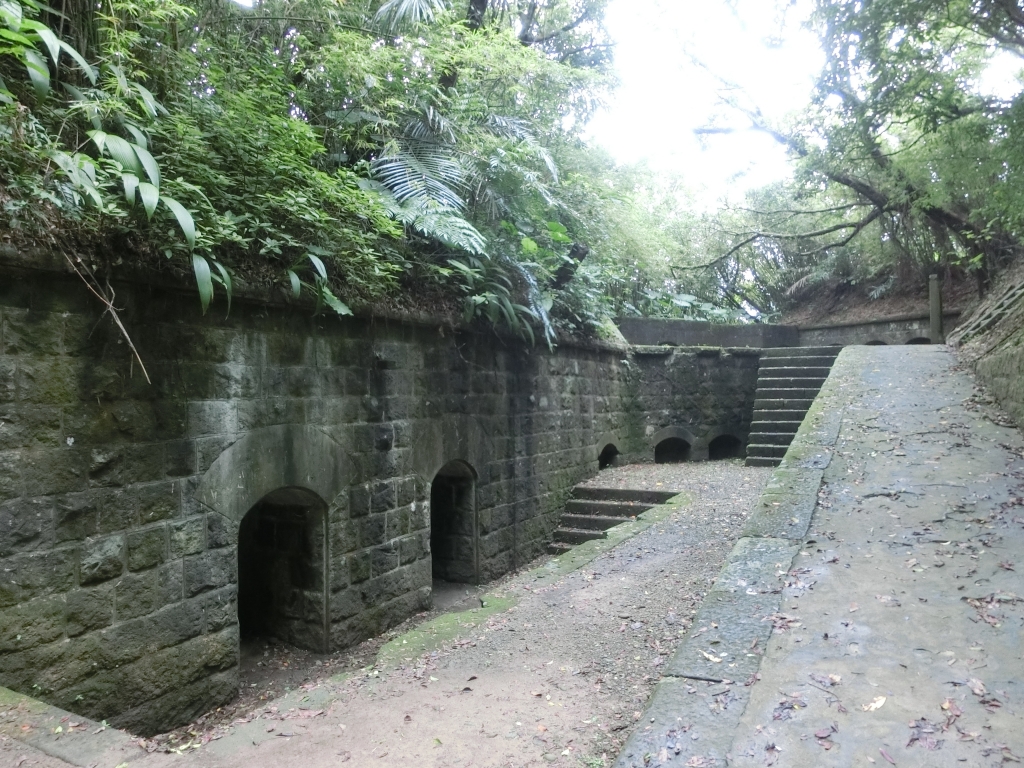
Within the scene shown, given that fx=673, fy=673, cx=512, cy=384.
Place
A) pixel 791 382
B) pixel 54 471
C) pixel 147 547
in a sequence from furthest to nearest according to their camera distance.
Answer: pixel 791 382 → pixel 147 547 → pixel 54 471

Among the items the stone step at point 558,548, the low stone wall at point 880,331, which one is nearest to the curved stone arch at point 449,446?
the stone step at point 558,548

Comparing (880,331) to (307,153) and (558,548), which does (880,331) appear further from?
(307,153)

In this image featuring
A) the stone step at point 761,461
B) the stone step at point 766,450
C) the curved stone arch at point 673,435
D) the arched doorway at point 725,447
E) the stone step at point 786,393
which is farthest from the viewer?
the arched doorway at point 725,447

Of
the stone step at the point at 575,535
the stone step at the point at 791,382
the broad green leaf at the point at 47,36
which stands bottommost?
the stone step at the point at 575,535

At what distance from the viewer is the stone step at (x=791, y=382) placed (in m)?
10.6

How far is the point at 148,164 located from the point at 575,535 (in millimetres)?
5866

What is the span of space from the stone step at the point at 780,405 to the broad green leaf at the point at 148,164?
29.3ft

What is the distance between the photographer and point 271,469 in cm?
429

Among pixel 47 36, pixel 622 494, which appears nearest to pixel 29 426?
pixel 47 36

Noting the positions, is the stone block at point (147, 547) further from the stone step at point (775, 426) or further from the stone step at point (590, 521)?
the stone step at point (775, 426)

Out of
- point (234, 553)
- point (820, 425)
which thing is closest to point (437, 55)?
point (234, 553)

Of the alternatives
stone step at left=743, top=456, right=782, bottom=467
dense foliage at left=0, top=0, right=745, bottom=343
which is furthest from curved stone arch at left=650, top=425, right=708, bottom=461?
dense foliage at left=0, top=0, right=745, bottom=343

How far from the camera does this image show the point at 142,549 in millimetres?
3518

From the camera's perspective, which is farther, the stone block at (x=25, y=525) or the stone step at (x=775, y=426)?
the stone step at (x=775, y=426)
